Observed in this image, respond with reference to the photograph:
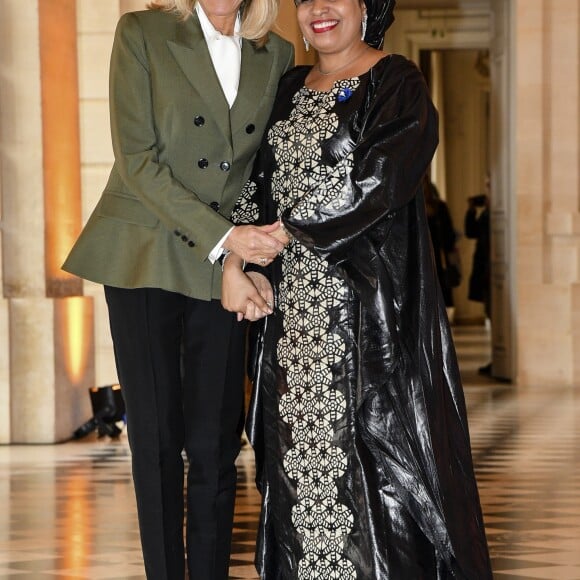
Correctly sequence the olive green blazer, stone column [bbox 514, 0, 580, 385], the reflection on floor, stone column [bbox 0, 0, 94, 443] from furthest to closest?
1. stone column [bbox 514, 0, 580, 385]
2. stone column [bbox 0, 0, 94, 443]
3. the reflection on floor
4. the olive green blazer

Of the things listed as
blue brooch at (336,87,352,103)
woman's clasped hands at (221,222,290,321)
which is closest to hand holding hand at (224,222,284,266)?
woman's clasped hands at (221,222,290,321)

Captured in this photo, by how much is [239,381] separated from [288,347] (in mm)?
182

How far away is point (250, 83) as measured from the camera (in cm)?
345

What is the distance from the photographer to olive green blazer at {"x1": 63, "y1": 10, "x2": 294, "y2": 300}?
3.26 m

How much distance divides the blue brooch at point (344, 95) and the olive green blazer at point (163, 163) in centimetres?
26

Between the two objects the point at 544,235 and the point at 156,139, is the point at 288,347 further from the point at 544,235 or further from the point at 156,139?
the point at 544,235

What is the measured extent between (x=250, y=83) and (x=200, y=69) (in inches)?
7.0

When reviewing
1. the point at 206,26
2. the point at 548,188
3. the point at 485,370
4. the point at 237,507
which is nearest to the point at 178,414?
the point at 206,26

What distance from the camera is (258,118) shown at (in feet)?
11.4

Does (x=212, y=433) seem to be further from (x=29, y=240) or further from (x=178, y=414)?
(x=29, y=240)

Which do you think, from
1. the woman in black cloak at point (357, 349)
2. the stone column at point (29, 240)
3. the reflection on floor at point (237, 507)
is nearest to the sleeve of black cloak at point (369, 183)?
the woman in black cloak at point (357, 349)

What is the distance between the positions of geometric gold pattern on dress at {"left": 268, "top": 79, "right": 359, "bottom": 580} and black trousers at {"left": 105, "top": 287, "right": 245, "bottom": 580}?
17 centimetres

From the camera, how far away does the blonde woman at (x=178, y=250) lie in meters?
3.29

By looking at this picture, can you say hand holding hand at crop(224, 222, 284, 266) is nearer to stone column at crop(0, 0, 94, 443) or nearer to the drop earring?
the drop earring
